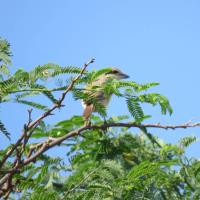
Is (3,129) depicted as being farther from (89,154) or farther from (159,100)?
(89,154)

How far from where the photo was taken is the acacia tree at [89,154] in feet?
9.25

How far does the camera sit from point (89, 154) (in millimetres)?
4938

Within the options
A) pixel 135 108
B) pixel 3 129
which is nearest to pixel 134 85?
pixel 135 108

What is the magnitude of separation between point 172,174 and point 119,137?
66cm

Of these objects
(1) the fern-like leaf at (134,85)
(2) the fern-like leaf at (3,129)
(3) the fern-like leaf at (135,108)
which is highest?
(1) the fern-like leaf at (134,85)

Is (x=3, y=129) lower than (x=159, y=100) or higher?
lower

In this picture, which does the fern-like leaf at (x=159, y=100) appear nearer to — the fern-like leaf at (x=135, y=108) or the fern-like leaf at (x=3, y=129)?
the fern-like leaf at (x=135, y=108)

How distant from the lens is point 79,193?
3615mm

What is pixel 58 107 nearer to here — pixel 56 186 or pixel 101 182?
pixel 101 182

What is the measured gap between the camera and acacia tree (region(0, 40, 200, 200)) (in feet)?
9.25

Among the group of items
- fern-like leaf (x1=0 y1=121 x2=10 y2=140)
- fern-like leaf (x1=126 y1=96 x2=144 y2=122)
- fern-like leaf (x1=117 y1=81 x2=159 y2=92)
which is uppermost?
fern-like leaf (x1=117 y1=81 x2=159 y2=92)

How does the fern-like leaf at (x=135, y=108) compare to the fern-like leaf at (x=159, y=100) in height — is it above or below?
below

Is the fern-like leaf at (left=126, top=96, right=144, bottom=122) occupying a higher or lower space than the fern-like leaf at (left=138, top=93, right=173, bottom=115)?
lower

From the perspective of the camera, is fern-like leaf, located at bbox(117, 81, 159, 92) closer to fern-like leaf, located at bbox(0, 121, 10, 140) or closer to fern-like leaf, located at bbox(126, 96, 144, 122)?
fern-like leaf, located at bbox(126, 96, 144, 122)
